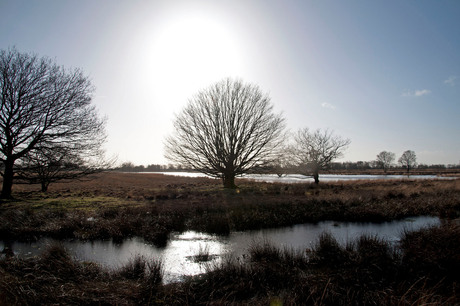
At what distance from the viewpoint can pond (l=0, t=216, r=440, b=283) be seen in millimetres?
8148

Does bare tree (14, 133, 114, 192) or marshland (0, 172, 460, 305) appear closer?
marshland (0, 172, 460, 305)

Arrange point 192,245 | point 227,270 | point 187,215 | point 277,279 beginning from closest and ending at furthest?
point 277,279, point 227,270, point 192,245, point 187,215

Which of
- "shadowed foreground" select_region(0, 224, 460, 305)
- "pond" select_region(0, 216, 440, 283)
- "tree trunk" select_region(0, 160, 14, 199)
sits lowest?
"pond" select_region(0, 216, 440, 283)

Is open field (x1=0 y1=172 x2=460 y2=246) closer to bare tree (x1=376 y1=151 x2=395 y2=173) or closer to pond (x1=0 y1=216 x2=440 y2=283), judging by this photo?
pond (x1=0 y1=216 x2=440 y2=283)

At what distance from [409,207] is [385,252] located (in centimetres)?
1060

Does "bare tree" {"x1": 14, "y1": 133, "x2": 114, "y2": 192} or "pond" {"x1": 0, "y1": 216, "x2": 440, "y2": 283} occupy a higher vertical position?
"bare tree" {"x1": 14, "y1": 133, "x2": 114, "y2": 192}

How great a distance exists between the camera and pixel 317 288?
583 cm

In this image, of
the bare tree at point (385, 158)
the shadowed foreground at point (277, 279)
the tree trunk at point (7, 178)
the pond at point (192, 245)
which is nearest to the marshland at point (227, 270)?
the shadowed foreground at point (277, 279)

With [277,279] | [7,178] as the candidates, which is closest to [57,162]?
[7,178]

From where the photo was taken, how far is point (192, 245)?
10.1 metres

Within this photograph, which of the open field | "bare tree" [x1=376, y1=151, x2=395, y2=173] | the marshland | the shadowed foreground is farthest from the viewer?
"bare tree" [x1=376, y1=151, x2=395, y2=173]

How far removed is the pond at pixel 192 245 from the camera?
815 cm

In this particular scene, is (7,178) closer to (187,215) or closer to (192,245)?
(187,215)

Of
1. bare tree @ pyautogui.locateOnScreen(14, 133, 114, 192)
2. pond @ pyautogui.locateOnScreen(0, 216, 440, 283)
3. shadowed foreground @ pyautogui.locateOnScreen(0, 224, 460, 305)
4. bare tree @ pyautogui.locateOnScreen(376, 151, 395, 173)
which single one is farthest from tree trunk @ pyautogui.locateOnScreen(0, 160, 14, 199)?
bare tree @ pyautogui.locateOnScreen(376, 151, 395, 173)
